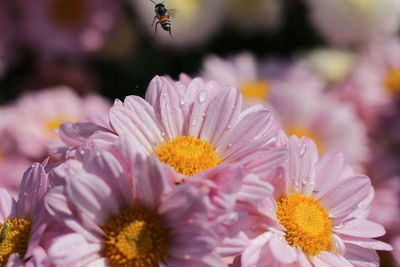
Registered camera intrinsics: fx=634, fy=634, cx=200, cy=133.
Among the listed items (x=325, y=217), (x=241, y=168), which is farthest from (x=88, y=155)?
(x=325, y=217)

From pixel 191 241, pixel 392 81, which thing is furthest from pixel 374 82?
pixel 191 241

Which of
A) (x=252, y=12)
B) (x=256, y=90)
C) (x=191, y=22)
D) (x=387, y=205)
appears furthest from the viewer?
(x=252, y=12)

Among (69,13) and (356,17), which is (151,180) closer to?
(356,17)

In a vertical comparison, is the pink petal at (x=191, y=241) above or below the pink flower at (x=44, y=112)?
above

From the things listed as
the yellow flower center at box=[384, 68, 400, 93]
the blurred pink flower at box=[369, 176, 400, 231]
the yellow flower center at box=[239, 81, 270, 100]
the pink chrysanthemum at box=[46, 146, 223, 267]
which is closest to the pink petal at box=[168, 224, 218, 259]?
the pink chrysanthemum at box=[46, 146, 223, 267]

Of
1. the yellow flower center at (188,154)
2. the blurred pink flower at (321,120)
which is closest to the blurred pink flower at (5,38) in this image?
the blurred pink flower at (321,120)

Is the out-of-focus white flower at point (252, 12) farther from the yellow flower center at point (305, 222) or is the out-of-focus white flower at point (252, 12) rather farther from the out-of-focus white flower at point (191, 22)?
the yellow flower center at point (305, 222)

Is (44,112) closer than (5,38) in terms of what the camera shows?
Yes
